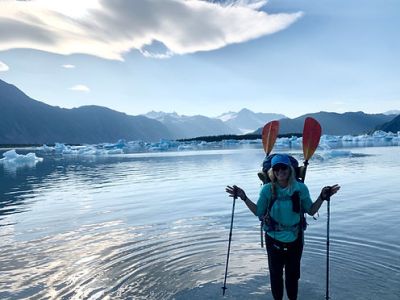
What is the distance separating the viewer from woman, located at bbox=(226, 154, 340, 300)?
657 centimetres

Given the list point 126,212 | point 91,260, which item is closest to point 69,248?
point 91,260

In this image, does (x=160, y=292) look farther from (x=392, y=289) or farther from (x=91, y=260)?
(x=392, y=289)

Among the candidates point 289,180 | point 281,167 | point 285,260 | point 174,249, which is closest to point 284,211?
point 289,180

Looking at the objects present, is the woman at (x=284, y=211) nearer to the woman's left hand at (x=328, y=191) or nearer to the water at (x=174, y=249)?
the woman's left hand at (x=328, y=191)

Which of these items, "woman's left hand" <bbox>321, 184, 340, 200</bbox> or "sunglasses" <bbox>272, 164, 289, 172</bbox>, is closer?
"sunglasses" <bbox>272, 164, 289, 172</bbox>

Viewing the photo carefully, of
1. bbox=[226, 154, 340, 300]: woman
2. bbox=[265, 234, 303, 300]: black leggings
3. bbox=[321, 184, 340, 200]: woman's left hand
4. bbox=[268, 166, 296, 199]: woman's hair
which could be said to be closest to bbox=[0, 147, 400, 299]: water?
bbox=[265, 234, 303, 300]: black leggings

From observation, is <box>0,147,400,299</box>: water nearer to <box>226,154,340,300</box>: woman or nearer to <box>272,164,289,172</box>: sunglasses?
<box>226,154,340,300</box>: woman

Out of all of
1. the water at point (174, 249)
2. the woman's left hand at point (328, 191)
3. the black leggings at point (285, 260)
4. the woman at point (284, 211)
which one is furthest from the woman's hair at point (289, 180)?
the water at point (174, 249)

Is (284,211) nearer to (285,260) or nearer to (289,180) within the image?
(289,180)

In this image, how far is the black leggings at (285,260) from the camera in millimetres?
6789

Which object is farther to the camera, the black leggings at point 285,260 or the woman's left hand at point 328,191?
the black leggings at point 285,260

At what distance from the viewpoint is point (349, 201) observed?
744 inches

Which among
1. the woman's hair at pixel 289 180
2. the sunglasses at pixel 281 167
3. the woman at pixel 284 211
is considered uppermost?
the sunglasses at pixel 281 167

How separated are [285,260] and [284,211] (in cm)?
93
